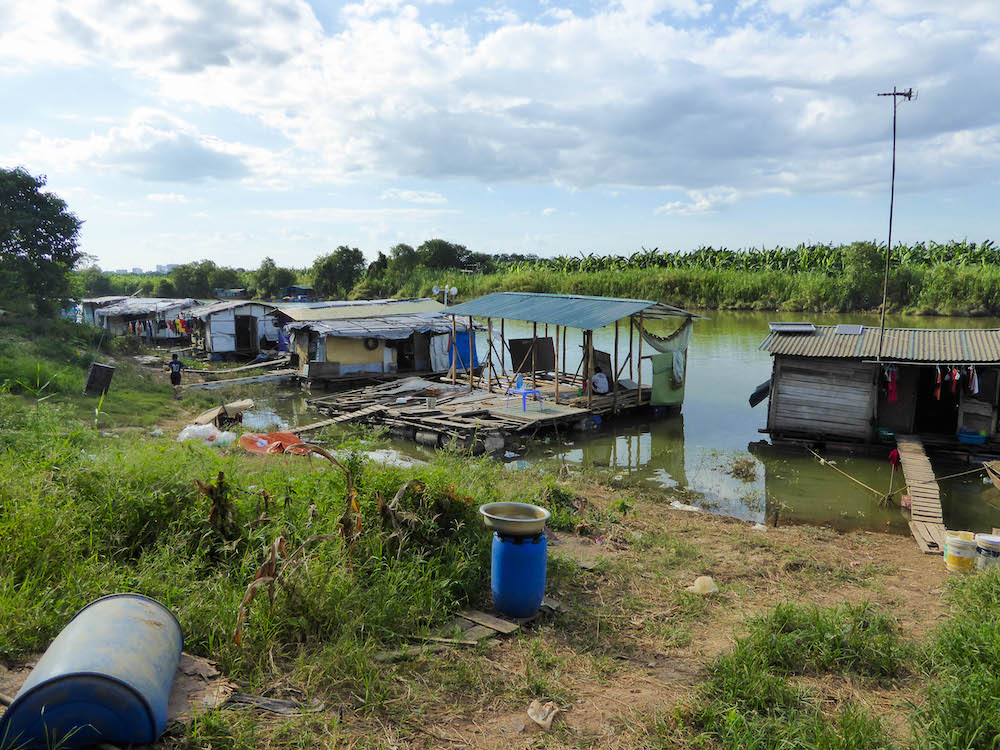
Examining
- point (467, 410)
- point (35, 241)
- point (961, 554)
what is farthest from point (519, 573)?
point (35, 241)

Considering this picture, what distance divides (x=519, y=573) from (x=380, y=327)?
17317 mm

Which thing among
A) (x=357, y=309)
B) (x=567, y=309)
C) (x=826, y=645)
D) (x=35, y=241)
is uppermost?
(x=35, y=241)

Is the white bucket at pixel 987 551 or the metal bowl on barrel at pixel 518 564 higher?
the metal bowl on barrel at pixel 518 564

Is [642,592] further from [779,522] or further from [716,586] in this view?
[779,522]

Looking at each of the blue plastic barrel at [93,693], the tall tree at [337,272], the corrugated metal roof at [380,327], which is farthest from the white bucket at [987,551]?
the tall tree at [337,272]

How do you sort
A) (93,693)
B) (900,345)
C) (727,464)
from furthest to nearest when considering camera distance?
1. (900,345)
2. (727,464)
3. (93,693)

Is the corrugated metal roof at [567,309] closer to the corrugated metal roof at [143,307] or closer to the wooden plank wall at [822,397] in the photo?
the wooden plank wall at [822,397]

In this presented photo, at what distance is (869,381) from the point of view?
1346cm

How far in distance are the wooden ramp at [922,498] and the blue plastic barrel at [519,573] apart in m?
5.57

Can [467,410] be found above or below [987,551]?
below

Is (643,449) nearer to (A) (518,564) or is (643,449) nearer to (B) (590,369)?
(B) (590,369)

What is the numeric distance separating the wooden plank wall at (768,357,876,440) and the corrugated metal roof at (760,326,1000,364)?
0.90 feet

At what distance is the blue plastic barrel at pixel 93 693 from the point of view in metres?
3.04

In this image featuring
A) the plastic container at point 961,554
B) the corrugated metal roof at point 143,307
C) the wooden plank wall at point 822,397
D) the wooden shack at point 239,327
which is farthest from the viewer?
the corrugated metal roof at point 143,307
